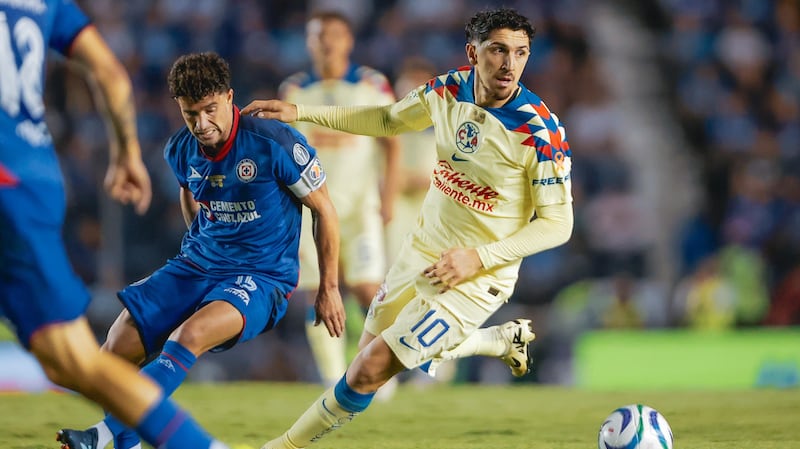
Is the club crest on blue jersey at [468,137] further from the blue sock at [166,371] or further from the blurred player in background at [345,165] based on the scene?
the blurred player in background at [345,165]

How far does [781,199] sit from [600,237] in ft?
6.97

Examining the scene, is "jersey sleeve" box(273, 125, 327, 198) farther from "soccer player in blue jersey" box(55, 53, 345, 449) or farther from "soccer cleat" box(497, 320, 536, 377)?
"soccer cleat" box(497, 320, 536, 377)

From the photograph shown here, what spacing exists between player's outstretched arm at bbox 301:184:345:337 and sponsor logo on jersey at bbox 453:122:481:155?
696 millimetres

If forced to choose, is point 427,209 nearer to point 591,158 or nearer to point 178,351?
point 178,351

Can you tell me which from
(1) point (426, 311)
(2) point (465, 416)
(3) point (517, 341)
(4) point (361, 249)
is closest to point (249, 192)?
(1) point (426, 311)

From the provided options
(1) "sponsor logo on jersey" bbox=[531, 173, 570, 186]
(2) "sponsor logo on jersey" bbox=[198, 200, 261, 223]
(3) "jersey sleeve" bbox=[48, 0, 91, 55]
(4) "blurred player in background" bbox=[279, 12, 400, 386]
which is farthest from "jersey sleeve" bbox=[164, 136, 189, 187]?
(4) "blurred player in background" bbox=[279, 12, 400, 386]

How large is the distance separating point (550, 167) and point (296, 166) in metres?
1.23

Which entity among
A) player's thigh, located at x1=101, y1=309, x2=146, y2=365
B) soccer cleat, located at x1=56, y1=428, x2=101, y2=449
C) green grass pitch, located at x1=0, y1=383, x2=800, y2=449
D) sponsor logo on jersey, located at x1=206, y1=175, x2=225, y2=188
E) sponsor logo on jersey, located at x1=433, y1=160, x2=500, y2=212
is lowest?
green grass pitch, located at x1=0, y1=383, x2=800, y2=449

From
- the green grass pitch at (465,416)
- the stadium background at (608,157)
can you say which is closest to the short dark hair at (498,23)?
the green grass pitch at (465,416)

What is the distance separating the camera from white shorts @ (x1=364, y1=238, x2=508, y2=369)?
17.4 feet

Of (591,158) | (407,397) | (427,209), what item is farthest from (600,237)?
(427,209)

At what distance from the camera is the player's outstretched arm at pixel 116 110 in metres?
4.05

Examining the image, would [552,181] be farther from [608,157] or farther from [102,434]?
[608,157]

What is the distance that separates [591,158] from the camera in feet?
44.7
